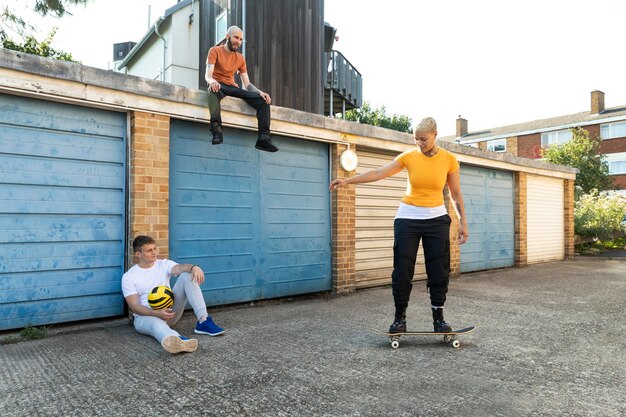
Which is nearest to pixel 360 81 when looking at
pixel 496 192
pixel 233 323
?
pixel 496 192

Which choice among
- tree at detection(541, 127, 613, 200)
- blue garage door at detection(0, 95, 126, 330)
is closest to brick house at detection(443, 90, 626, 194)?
tree at detection(541, 127, 613, 200)

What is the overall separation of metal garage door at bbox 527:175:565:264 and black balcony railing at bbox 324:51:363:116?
626cm

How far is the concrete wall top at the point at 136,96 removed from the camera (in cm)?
434

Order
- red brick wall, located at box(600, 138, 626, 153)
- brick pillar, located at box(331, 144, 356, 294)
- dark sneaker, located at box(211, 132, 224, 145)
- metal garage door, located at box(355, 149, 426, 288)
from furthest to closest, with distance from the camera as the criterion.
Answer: red brick wall, located at box(600, 138, 626, 153) < metal garage door, located at box(355, 149, 426, 288) < brick pillar, located at box(331, 144, 356, 294) < dark sneaker, located at box(211, 132, 224, 145)

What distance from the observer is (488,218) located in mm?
10578

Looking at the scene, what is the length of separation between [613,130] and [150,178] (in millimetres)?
33887

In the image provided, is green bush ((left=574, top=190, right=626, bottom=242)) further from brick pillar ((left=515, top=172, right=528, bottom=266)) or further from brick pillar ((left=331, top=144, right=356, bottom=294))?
brick pillar ((left=331, top=144, right=356, bottom=294))

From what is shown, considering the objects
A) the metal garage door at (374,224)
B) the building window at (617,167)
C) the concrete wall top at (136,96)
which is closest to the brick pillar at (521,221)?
the metal garage door at (374,224)

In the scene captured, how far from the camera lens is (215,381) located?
3.09m

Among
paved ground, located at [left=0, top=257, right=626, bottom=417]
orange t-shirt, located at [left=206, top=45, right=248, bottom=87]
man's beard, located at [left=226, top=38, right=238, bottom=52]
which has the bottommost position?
paved ground, located at [left=0, top=257, right=626, bottom=417]

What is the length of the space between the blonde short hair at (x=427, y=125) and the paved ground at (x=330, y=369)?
1860 millimetres

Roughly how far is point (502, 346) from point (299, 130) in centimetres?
397

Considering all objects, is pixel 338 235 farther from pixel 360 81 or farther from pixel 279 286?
pixel 360 81

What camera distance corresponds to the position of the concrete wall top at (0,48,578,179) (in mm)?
4340
